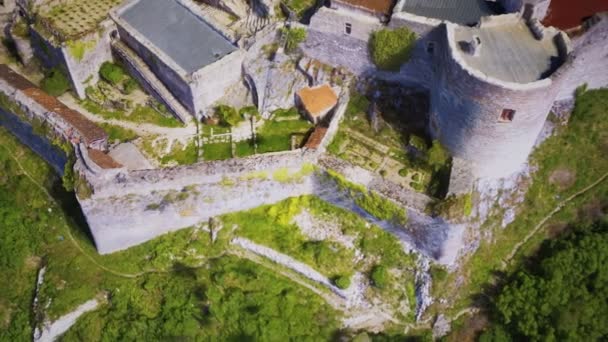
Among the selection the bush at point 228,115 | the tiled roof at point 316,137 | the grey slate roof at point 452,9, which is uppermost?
the grey slate roof at point 452,9

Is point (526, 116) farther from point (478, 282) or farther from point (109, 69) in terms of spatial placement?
point (109, 69)

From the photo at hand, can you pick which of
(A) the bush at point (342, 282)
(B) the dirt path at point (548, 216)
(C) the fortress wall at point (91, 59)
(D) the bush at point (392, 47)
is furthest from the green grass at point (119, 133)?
(B) the dirt path at point (548, 216)

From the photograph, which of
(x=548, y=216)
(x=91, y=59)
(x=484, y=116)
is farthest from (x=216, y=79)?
(x=548, y=216)

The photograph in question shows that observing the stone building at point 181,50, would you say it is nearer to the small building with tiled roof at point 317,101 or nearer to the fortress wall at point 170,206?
the small building with tiled roof at point 317,101

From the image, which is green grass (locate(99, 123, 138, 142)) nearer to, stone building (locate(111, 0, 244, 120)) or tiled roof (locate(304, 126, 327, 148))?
stone building (locate(111, 0, 244, 120))

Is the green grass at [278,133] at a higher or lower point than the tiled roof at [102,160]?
higher

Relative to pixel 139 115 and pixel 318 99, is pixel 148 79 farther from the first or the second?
pixel 318 99
